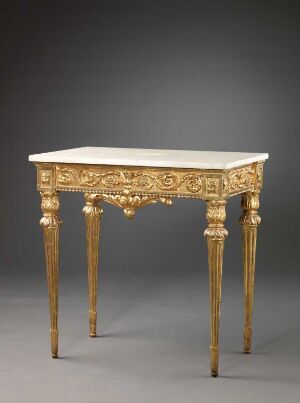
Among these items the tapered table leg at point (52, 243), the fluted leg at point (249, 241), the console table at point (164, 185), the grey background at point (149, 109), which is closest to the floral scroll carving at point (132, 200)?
the console table at point (164, 185)

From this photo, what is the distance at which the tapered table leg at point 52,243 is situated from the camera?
6535mm

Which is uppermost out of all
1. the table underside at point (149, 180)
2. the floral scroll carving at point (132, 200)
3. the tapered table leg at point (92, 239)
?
the table underside at point (149, 180)

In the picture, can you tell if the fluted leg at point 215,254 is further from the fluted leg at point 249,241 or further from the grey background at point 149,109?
the grey background at point 149,109

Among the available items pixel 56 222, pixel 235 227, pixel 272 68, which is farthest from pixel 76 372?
pixel 272 68

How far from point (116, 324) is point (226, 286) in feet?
3.81

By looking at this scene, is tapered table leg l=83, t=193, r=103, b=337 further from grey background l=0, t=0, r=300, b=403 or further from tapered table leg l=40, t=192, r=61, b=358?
grey background l=0, t=0, r=300, b=403

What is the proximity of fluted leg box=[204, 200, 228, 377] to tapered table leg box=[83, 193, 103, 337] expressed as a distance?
1103 mm

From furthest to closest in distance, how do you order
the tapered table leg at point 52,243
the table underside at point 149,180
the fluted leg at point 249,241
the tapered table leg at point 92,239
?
1. the tapered table leg at point 92,239
2. the fluted leg at point 249,241
3. the tapered table leg at point 52,243
4. the table underside at point 149,180

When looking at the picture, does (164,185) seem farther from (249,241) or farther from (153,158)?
(249,241)

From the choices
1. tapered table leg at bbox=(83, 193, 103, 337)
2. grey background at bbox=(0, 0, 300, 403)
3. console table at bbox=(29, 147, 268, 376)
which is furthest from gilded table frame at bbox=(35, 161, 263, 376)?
grey background at bbox=(0, 0, 300, 403)

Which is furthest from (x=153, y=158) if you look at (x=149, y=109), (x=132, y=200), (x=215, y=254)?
(x=149, y=109)

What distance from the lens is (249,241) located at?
675 cm

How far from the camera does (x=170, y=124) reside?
371 inches

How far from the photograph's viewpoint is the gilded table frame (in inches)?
242
